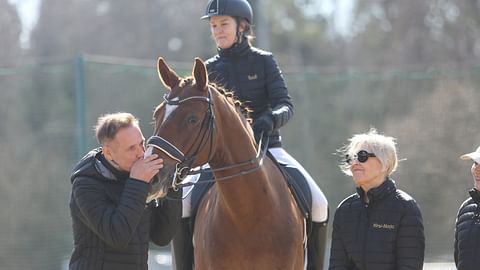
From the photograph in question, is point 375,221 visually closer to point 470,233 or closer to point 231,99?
point 470,233

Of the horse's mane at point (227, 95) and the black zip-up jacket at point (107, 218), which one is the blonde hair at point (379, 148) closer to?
the horse's mane at point (227, 95)

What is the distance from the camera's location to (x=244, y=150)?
620 centimetres

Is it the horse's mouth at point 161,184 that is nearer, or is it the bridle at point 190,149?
the horse's mouth at point 161,184

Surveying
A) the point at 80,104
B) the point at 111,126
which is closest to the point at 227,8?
the point at 111,126

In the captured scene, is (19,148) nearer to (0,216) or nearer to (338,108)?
(0,216)

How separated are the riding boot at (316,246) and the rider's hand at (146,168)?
2063 mm

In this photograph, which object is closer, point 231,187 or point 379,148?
point 379,148

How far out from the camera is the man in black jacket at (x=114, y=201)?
16.6ft

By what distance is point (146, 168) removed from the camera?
520 centimetres

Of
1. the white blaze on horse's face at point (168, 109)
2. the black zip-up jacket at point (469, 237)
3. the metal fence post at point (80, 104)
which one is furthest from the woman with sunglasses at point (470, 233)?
the metal fence post at point (80, 104)

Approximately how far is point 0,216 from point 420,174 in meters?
5.29

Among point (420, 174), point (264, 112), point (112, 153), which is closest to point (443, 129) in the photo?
point (420, 174)

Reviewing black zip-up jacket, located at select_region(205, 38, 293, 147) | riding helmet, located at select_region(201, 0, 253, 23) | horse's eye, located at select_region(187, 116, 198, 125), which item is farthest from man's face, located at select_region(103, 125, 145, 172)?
riding helmet, located at select_region(201, 0, 253, 23)

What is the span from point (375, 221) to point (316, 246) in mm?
1274
